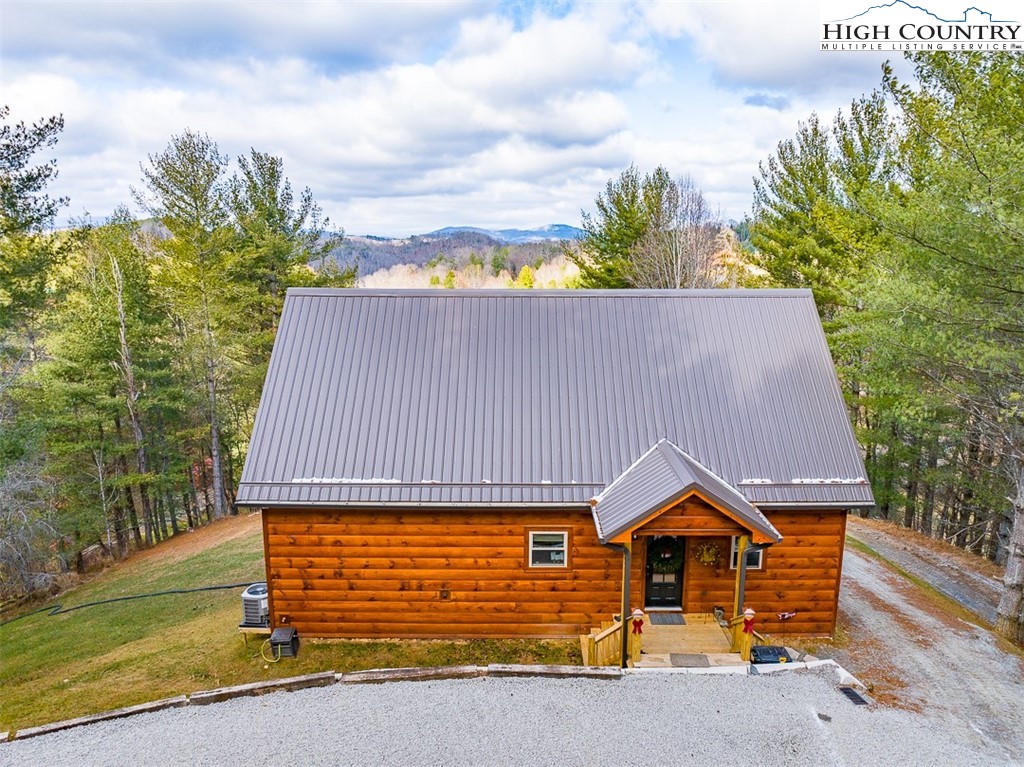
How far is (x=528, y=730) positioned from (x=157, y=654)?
284 inches

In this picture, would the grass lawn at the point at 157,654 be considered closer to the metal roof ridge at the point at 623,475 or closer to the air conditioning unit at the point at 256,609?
the air conditioning unit at the point at 256,609

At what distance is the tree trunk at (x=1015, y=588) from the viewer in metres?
10.1

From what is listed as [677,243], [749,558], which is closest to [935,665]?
[749,558]

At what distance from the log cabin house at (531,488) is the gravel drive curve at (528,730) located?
1851 millimetres

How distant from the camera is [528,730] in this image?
7.18m

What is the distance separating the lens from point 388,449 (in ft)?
32.8

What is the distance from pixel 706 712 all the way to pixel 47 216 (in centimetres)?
1512

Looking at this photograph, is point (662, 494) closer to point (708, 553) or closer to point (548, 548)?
point (708, 553)

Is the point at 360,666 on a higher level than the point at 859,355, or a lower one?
lower

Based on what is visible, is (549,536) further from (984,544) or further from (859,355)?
(984,544)

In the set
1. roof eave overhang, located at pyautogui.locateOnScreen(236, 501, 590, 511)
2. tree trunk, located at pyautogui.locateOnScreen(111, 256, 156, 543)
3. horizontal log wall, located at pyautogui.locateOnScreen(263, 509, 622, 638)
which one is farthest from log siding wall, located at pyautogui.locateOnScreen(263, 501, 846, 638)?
tree trunk, located at pyautogui.locateOnScreen(111, 256, 156, 543)

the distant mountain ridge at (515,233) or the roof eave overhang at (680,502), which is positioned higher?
the distant mountain ridge at (515,233)

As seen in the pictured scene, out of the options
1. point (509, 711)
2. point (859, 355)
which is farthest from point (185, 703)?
point (859, 355)

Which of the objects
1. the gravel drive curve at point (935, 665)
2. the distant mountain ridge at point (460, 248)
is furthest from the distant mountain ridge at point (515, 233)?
the gravel drive curve at point (935, 665)
